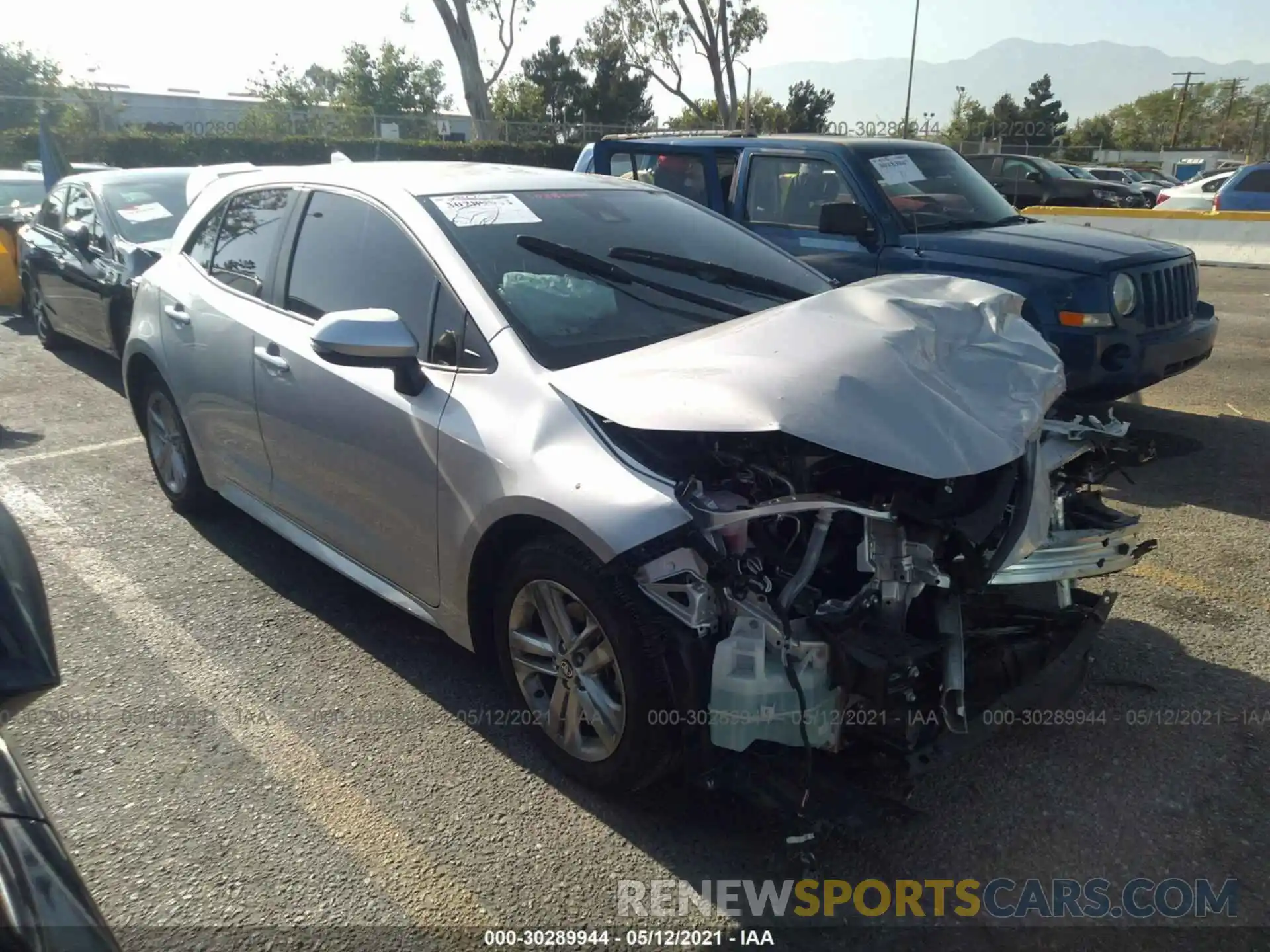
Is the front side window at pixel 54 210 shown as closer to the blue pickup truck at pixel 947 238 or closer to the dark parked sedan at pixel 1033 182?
the blue pickup truck at pixel 947 238

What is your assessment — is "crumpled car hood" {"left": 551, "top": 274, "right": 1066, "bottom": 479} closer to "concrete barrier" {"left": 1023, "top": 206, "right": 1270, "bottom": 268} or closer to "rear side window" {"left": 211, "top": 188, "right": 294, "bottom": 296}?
"rear side window" {"left": 211, "top": 188, "right": 294, "bottom": 296}

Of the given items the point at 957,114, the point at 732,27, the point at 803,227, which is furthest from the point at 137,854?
the point at 957,114

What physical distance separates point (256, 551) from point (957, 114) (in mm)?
72007

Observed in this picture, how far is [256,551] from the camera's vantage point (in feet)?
15.0

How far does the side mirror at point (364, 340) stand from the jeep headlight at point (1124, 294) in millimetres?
4232

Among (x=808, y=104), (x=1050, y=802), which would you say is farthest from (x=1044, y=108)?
(x=1050, y=802)

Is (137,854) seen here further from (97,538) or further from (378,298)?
(97,538)

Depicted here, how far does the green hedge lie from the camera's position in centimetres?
2503

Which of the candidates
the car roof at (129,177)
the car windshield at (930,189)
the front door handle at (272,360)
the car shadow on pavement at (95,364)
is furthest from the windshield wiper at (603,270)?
the car roof at (129,177)

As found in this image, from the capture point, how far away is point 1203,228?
15.3 metres

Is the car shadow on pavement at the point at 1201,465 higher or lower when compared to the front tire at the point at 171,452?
lower

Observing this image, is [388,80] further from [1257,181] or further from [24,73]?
[1257,181]

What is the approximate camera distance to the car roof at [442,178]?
3588mm

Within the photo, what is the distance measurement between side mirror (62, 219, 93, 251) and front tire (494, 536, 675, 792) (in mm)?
6233
